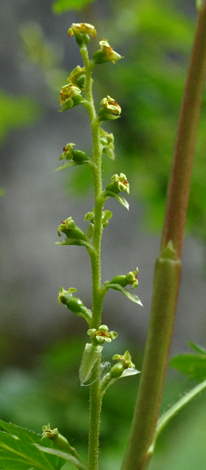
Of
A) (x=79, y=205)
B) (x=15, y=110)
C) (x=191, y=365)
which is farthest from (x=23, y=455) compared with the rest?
(x=79, y=205)

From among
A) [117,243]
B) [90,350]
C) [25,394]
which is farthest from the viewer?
[117,243]

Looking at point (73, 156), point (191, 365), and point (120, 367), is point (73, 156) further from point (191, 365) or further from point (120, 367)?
point (191, 365)

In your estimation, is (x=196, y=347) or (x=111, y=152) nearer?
(x=111, y=152)

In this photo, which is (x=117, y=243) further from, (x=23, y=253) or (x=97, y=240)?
(x=97, y=240)

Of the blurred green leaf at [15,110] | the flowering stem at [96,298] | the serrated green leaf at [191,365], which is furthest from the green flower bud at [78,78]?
the blurred green leaf at [15,110]

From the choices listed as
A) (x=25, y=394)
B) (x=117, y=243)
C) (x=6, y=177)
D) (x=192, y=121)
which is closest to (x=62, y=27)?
(x=6, y=177)

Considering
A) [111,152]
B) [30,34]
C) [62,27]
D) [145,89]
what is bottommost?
[111,152]
